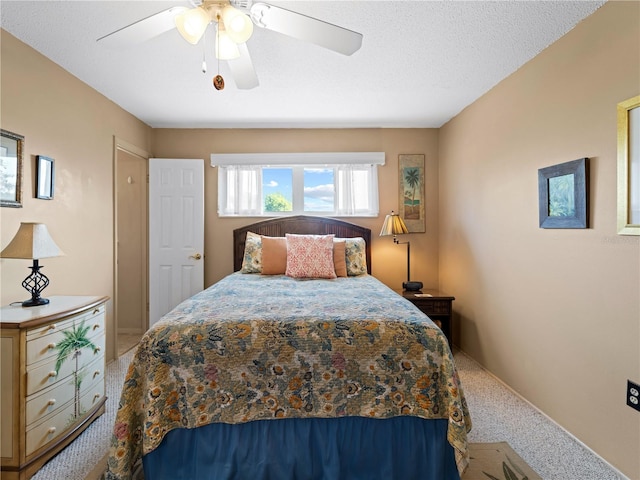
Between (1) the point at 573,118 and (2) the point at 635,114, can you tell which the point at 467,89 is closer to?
(1) the point at 573,118

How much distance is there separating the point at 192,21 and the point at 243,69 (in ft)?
1.64

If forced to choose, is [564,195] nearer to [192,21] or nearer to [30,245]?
[192,21]

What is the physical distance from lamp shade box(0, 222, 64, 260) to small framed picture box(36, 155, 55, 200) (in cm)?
51

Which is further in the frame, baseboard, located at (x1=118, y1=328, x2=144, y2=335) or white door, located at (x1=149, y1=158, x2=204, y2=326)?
baseboard, located at (x1=118, y1=328, x2=144, y2=335)

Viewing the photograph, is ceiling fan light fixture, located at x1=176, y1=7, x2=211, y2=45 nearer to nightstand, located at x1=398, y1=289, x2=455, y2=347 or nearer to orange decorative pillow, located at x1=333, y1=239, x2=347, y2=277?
orange decorative pillow, located at x1=333, y1=239, x2=347, y2=277

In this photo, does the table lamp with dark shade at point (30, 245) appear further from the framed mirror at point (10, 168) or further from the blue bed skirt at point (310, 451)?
the blue bed skirt at point (310, 451)

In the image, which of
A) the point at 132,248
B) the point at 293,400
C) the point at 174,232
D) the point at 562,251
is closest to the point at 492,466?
the point at 293,400

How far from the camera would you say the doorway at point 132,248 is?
4152 millimetres

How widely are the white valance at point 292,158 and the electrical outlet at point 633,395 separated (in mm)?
2980

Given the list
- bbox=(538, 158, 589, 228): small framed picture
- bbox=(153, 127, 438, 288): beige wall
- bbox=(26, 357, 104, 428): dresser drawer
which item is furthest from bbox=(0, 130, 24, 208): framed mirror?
bbox=(538, 158, 589, 228): small framed picture

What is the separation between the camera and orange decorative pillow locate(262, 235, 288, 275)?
3.36m

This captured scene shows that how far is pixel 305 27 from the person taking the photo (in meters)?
1.62

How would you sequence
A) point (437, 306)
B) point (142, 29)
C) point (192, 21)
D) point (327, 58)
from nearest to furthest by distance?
point (192, 21)
point (142, 29)
point (327, 58)
point (437, 306)

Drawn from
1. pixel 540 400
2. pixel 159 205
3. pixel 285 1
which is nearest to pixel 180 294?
pixel 159 205
